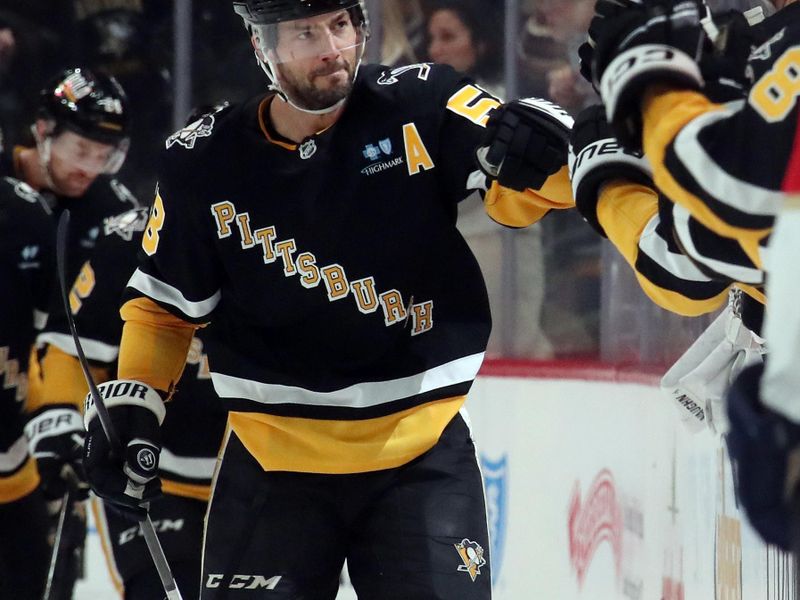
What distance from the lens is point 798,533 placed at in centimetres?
118

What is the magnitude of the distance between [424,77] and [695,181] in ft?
3.18

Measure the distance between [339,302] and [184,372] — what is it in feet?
3.85

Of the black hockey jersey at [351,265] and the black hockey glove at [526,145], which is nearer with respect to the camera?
the black hockey glove at [526,145]

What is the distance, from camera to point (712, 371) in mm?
2436

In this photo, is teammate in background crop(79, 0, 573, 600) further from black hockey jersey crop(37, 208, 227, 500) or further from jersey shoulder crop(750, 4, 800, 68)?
black hockey jersey crop(37, 208, 227, 500)

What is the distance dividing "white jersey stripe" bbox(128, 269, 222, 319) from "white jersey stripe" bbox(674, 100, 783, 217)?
1122 millimetres

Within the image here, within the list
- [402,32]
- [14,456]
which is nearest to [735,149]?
[14,456]

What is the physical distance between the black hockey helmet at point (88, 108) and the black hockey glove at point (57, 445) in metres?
0.91

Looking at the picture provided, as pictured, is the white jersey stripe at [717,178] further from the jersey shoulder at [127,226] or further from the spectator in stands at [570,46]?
the spectator in stands at [570,46]

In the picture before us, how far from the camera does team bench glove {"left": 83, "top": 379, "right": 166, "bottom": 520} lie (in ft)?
8.18

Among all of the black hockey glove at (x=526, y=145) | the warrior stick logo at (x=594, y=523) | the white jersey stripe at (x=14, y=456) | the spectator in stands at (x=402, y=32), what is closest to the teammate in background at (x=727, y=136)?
Result: the black hockey glove at (x=526, y=145)

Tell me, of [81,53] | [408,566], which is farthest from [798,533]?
[81,53]

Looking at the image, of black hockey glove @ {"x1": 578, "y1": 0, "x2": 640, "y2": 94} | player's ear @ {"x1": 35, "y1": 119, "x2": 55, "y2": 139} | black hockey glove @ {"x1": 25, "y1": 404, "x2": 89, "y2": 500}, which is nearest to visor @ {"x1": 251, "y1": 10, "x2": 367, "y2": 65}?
black hockey glove @ {"x1": 578, "y1": 0, "x2": 640, "y2": 94}

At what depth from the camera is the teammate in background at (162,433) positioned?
3.37m
